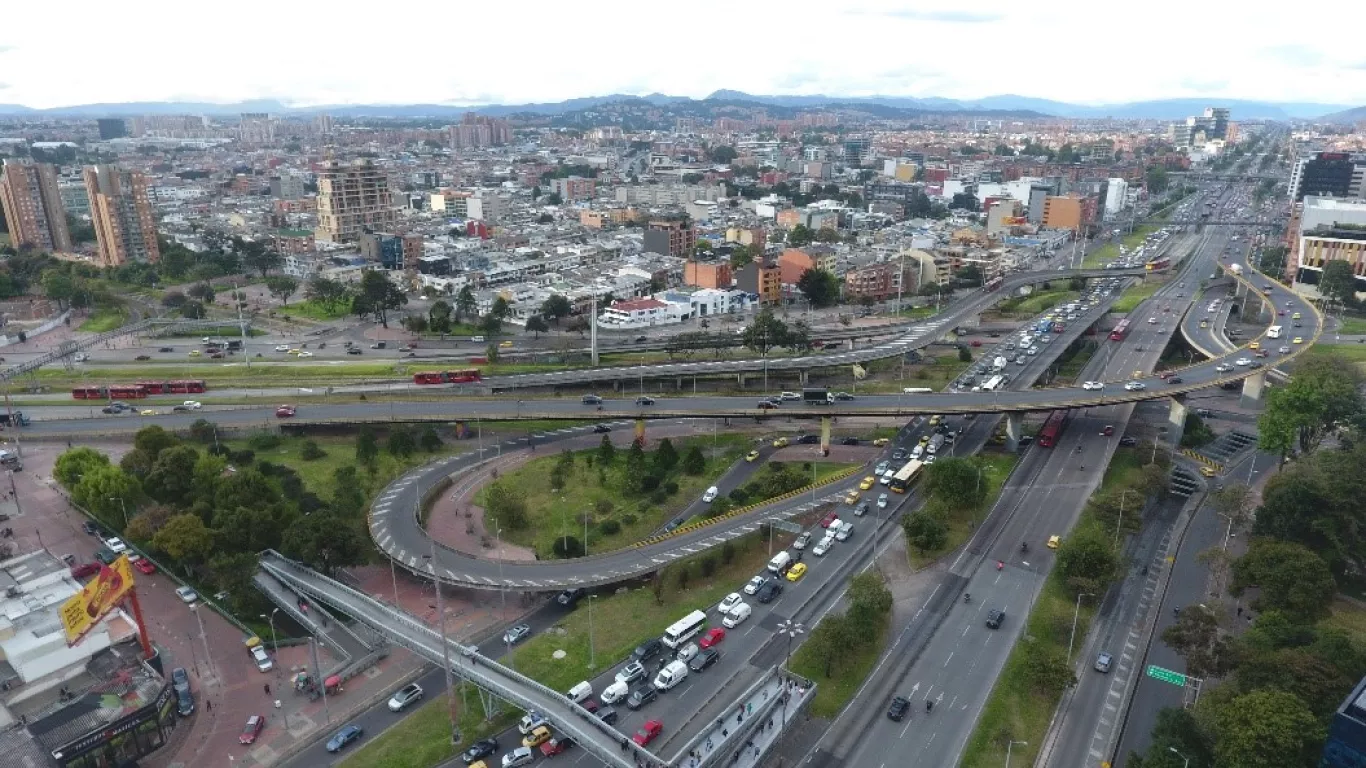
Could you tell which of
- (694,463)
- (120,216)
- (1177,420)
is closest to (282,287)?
(120,216)

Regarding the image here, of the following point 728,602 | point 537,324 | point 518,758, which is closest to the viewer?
point 518,758

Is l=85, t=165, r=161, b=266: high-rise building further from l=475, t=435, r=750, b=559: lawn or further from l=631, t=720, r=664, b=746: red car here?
l=631, t=720, r=664, b=746: red car

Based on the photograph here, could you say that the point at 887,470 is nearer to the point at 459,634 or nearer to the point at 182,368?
the point at 459,634

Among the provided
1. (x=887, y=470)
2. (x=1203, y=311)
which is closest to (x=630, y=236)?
(x=1203, y=311)

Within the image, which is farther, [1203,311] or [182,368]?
[1203,311]

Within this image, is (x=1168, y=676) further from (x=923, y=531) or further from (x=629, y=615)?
(x=629, y=615)

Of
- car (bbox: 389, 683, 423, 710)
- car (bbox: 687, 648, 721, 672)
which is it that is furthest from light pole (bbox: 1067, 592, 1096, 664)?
car (bbox: 389, 683, 423, 710)
